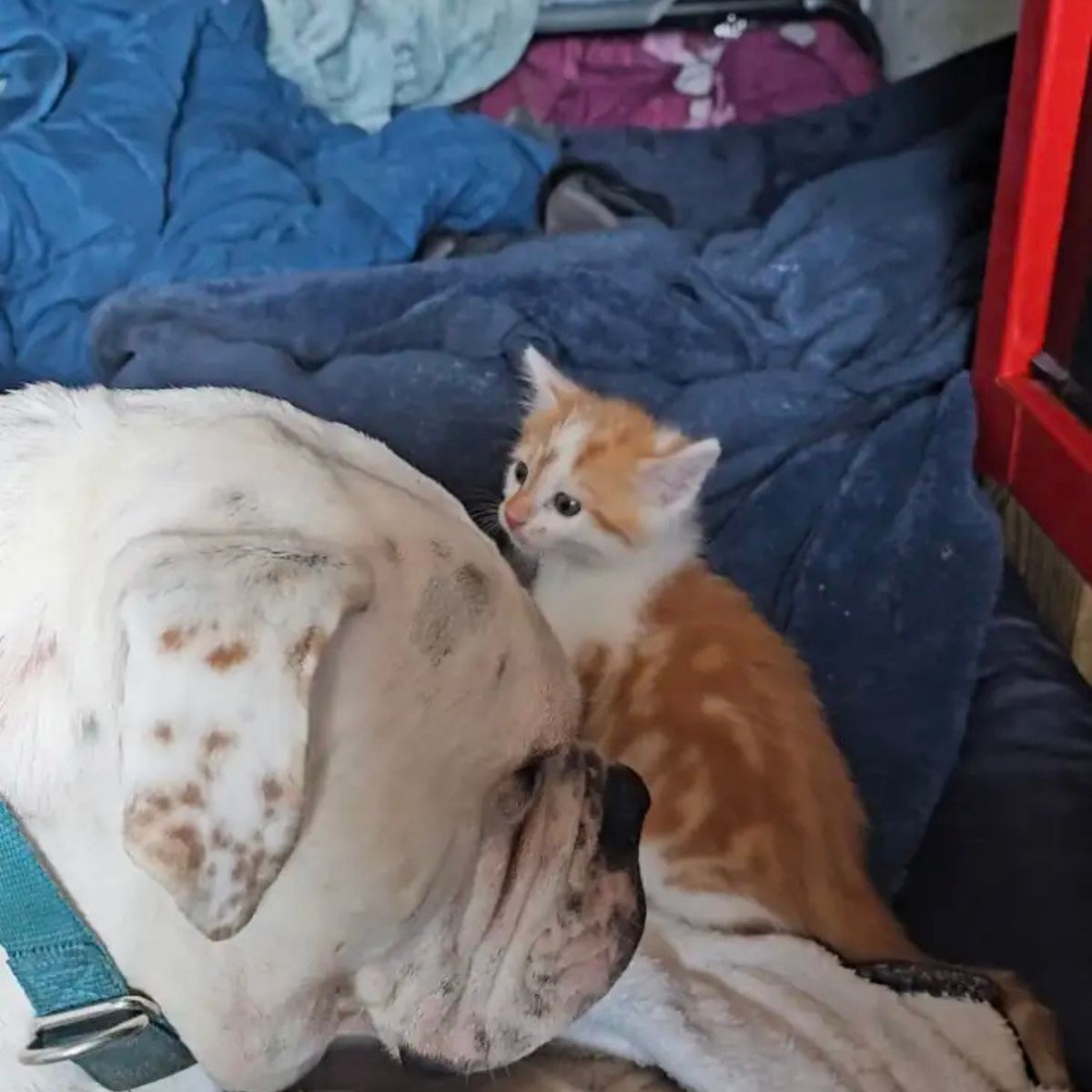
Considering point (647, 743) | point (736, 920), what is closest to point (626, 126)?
point (647, 743)

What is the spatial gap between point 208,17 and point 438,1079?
234 centimetres

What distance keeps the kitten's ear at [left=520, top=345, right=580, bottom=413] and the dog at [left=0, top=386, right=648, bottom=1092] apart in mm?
856

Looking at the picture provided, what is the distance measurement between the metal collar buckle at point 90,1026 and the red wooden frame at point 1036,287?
4.10 feet

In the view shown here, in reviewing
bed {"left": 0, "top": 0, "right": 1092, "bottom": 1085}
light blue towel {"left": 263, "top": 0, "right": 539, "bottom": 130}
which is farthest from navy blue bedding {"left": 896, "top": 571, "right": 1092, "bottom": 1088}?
light blue towel {"left": 263, "top": 0, "right": 539, "bottom": 130}

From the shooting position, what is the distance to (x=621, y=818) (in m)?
1.11

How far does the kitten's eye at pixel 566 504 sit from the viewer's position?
1.78 meters

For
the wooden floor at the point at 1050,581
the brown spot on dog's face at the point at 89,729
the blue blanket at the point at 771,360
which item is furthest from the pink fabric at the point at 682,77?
the brown spot on dog's face at the point at 89,729

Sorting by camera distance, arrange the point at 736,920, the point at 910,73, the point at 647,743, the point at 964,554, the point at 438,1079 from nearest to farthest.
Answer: the point at 438,1079 < the point at 736,920 < the point at 647,743 < the point at 964,554 < the point at 910,73

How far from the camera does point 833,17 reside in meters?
3.05

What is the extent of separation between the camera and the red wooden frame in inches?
67.9

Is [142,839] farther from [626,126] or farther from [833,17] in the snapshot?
[833,17]

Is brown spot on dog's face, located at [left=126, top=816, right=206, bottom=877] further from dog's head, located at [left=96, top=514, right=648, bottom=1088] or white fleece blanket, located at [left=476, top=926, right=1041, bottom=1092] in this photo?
white fleece blanket, located at [left=476, top=926, right=1041, bottom=1092]

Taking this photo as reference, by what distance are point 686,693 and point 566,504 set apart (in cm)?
33

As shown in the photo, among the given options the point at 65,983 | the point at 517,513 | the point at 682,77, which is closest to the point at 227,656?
the point at 65,983
